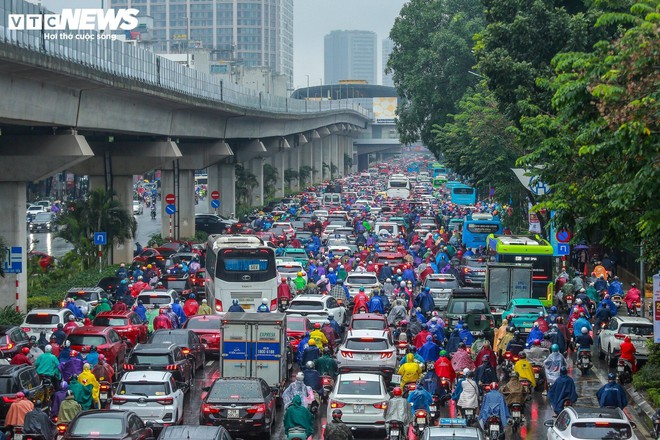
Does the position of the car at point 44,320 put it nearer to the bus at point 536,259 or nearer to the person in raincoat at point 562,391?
the person in raincoat at point 562,391

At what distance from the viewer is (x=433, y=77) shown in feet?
303

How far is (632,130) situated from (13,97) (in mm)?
22616

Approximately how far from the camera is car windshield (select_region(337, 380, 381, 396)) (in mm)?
22312

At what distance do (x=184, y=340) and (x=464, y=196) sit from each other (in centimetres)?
6577

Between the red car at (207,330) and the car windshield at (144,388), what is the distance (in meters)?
9.13

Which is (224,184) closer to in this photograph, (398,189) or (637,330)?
(398,189)

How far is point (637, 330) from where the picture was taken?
3023 centimetres

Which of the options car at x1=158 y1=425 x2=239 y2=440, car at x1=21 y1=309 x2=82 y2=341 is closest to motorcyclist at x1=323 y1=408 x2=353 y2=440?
car at x1=158 y1=425 x2=239 y2=440

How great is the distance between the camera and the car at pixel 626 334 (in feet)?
98.2

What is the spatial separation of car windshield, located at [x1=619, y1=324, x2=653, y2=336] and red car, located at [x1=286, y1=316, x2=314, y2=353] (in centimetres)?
775

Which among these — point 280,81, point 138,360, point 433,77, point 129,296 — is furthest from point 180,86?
point 280,81

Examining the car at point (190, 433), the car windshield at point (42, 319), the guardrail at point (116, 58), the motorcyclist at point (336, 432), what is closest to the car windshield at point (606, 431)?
the motorcyclist at point (336, 432)

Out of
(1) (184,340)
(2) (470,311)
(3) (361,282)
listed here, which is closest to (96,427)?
(1) (184,340)

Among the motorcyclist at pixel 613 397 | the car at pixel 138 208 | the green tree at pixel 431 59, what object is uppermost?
the green tree at pixel 431 59
